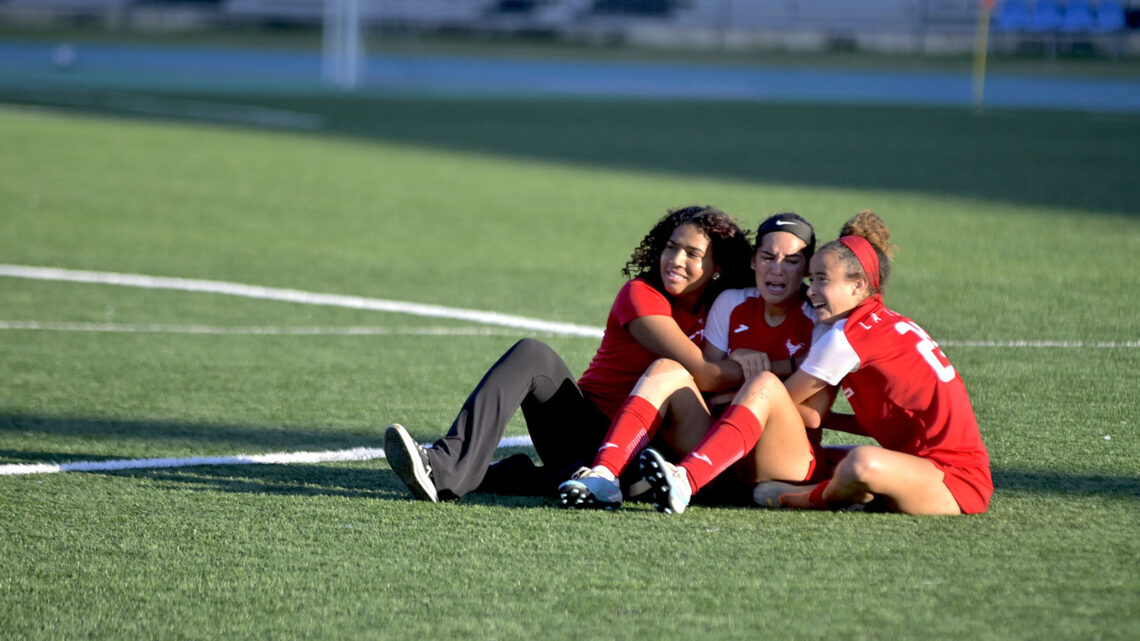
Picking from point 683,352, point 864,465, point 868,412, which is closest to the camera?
point 864,465

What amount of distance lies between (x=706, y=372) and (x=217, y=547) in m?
1.56

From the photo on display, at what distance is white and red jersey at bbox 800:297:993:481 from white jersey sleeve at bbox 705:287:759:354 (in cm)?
41

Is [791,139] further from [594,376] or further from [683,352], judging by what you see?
[683,352]

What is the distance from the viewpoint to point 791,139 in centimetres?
1820

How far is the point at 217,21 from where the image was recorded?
4150 cm

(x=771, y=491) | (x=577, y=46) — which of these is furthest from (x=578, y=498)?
(x=577, y=46)

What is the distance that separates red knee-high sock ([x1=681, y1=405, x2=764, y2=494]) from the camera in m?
4.18

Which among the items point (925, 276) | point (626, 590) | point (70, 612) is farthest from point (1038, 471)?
point (925, 276)

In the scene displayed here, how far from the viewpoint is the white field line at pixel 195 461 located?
486cm

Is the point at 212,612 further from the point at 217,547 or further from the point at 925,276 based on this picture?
the point at 925,276

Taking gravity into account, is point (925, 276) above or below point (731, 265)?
below

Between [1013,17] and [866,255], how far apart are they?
31.0 m

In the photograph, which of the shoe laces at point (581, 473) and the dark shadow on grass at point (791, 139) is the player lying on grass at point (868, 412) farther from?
the dark shadow on grass at point (791, 139)

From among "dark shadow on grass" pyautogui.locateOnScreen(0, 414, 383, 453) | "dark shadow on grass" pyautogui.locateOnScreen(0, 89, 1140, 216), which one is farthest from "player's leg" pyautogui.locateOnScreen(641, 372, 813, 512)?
"dark shadow on grass" pyautogui.locateOnScreen(0, 89, 1140, 216)
